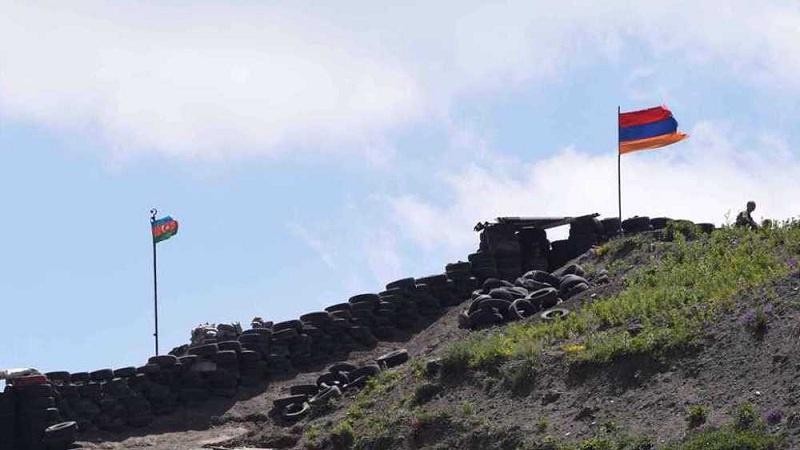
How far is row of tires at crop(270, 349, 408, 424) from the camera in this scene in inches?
1271

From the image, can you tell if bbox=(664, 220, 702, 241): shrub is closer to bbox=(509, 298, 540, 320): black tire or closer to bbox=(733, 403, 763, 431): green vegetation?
bbox=(509, 298, 540, 320): black tire

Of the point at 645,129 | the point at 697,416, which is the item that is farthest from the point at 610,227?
the point at 697,416

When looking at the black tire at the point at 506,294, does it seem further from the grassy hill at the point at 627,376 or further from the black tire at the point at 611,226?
the black tire at the point at 611,226

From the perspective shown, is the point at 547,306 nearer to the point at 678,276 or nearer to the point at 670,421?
the point at 678,276

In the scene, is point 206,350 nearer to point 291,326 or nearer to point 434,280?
point 291,326

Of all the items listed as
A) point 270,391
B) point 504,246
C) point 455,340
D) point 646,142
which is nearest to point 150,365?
point 270,391

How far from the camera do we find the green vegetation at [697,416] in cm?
2462

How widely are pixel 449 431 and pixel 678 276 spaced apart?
21.6 ft

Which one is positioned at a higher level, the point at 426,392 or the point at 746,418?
the point at 426,392

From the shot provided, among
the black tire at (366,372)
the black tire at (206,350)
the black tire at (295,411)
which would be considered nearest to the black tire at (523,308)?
the black tire at (366,372)

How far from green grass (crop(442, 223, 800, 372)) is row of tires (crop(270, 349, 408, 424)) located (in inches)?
70.2

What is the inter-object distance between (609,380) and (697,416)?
9.28ft

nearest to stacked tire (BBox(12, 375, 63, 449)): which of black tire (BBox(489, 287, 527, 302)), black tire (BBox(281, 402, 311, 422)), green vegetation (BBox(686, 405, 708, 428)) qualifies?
black tire (BBox(281, 402, 311, 422))

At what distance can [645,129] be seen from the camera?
135ft
